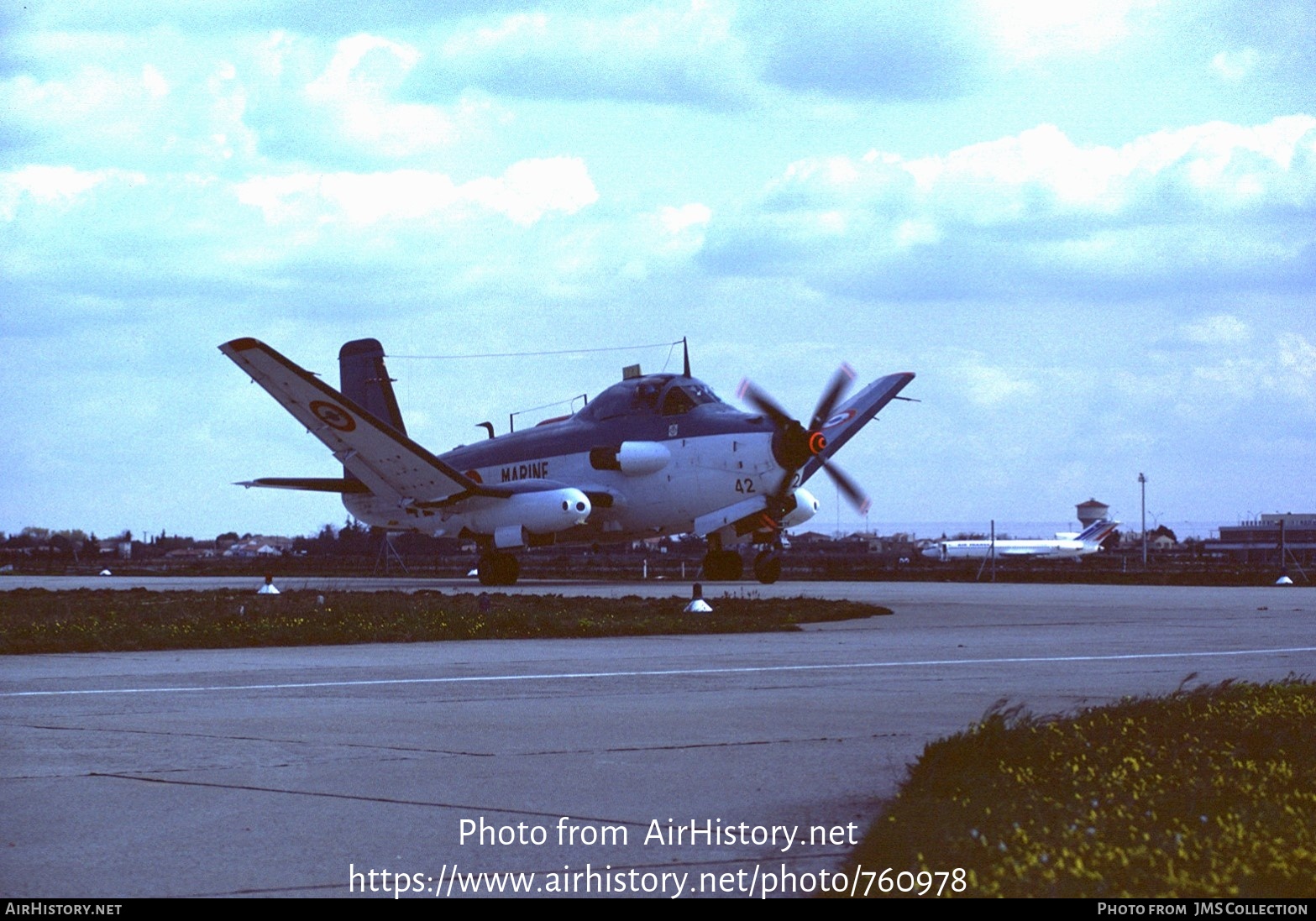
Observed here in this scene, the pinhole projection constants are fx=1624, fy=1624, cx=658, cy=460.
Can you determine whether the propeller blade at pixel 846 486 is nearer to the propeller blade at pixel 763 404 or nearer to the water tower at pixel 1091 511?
the propeller blade at pixel 763 404

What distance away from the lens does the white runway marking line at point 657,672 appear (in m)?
14.1

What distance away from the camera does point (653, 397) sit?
137 ft

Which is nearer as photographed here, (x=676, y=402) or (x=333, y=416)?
(x=676, y=402)

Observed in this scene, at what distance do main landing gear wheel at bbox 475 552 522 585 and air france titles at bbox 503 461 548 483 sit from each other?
240 centimetres

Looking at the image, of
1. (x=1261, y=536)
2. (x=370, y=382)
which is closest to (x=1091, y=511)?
Result: (x=1261, y=536)

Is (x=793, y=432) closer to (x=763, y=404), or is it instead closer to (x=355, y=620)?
(x=763, y=404)

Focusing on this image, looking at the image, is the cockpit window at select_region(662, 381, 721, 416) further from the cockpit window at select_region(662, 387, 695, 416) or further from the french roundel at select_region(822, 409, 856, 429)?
the french roundel at select_region(822, 409, 856, 429)

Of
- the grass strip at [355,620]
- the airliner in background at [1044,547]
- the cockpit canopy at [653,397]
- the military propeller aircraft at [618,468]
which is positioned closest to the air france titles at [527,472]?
the military propeller aircraft at [618,468]

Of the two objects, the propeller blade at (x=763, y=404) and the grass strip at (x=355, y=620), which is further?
the propeller blade at (x=763, y=404)

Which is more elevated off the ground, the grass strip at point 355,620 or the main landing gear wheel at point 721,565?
the main landing gear wheel at point 721,565

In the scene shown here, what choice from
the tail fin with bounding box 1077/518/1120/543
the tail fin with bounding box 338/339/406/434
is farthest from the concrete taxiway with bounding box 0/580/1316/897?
the tail fin with bounding box 1077/518/1120/543

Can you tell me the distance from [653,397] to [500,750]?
32.1 metres

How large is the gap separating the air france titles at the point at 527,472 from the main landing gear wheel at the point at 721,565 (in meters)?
5.70
